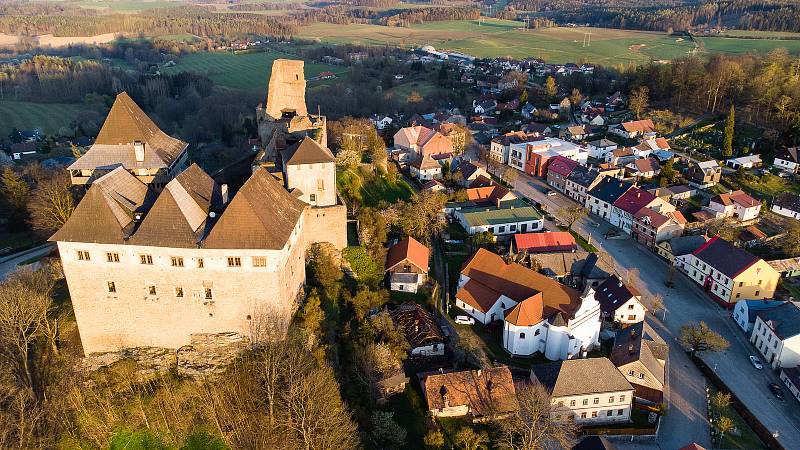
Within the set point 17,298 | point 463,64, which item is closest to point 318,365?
point 17,298

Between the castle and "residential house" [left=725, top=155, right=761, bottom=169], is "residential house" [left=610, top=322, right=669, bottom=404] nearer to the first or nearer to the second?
the castle

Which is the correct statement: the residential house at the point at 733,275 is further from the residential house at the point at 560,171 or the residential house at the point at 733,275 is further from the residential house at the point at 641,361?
the residential house at the point at 560,171

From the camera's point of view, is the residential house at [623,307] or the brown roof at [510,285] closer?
the brown roof at [510,285]

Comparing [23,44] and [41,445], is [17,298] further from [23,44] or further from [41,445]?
[23,44]

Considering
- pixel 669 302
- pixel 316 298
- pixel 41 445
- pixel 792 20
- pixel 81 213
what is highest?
pixel 792 20

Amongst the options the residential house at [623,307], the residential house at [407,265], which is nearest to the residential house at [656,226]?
the residential house at [623,307]

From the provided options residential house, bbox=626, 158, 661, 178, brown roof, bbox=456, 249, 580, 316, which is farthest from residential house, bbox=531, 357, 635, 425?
residential house, bbox=626, 158, 661, 178

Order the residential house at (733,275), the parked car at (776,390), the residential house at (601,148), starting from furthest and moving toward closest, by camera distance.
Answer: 1. the residential house at (601,148)
2. the residential house at (733,275)
3. the parked car at (776,390)

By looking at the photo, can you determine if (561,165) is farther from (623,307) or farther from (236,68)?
(236,68)
